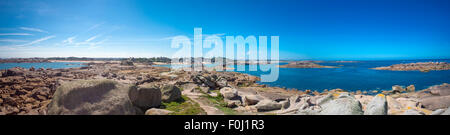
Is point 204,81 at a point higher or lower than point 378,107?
lower

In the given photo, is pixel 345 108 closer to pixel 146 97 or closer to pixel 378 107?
pixel 378 107

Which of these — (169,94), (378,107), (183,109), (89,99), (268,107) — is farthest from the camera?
(169,94)

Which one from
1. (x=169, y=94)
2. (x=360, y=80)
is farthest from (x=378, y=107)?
(x=360, y=80)

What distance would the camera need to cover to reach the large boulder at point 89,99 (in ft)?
21.5

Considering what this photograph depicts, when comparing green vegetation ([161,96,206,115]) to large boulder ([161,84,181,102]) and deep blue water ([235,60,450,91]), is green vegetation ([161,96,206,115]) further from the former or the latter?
deep blue water ([235,60,450,91])

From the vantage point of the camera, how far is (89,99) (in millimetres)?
6934

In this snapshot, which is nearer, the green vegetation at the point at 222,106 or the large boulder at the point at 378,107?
the large boulder at the point at 378,107

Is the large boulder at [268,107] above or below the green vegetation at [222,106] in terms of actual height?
above

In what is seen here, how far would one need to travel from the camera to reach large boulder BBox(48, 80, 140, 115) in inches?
257

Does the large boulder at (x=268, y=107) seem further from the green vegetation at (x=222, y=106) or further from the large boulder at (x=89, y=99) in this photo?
the large boulder at (x=89, y=99)

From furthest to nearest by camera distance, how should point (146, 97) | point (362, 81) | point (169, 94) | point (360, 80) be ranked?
1. point (360, 80)
2. point (362, 81)
3. point (169, 94)
4. point (146, 97)

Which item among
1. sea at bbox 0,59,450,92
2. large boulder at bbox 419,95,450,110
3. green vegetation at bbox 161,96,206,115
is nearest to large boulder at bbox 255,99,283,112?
green vegetation at bbox 161,96,206,115

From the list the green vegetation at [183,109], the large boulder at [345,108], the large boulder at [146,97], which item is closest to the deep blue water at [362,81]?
the large boulder at [345,108]
